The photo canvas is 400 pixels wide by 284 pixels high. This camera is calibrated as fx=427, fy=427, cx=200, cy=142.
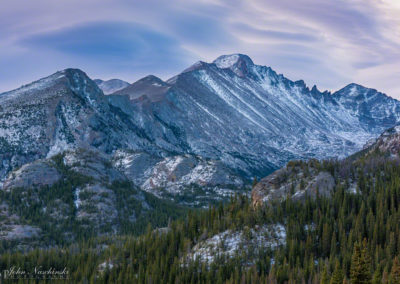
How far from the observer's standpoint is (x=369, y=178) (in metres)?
177

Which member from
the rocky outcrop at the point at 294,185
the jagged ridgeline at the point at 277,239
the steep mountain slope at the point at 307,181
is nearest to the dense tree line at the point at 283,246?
the jagged ridgeline at the point at 277,239

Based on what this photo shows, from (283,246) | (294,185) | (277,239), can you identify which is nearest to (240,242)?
(277,239)

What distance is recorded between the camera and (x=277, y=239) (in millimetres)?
148375

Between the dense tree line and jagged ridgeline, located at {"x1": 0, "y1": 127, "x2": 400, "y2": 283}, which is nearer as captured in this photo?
the dense tree line

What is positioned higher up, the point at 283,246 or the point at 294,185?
the point at 294,185

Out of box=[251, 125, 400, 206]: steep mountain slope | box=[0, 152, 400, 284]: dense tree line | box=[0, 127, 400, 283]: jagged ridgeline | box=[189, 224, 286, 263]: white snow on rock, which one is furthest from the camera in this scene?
box=[251, 125, 400, 206]: steep mountain slope

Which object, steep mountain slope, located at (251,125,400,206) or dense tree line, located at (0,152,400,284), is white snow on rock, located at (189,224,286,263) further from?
steep mountain slope, located at (251,125,400,206)

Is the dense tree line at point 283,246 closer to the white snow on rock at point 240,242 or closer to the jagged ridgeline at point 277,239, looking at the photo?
the jagged ridgeline at point 277,239

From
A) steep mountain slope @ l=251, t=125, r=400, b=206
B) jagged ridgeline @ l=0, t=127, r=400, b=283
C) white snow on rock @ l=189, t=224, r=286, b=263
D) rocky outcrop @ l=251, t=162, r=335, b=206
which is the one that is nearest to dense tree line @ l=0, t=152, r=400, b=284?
jagged ridgeline @ l=0, t=127, r=400, b=283

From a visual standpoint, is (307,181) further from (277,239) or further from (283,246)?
(283,246)

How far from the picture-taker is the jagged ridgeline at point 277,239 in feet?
448

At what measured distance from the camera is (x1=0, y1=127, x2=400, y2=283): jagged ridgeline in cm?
13658

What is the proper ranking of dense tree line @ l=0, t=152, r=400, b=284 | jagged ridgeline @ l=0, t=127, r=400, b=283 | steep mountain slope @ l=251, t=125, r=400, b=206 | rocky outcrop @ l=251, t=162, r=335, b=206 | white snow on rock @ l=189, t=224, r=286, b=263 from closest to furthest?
dense tree line @ l=0, t=152, r=400, b=284, jagged ridgeline @ l=0, t=127, r=400, b=283, white snow on rock @ l=189, t=224, r=286, b=263, rocky outcrop @ l=251, t=162, r=335, b=206, steep mountain slope @ l=251, t=125, r=400, b=206

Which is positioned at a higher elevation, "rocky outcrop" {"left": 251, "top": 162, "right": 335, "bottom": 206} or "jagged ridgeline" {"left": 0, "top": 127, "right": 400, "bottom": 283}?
"rocky outcrop" {"left": 251, "top": 162, "right": 335, "bottom": 206}
